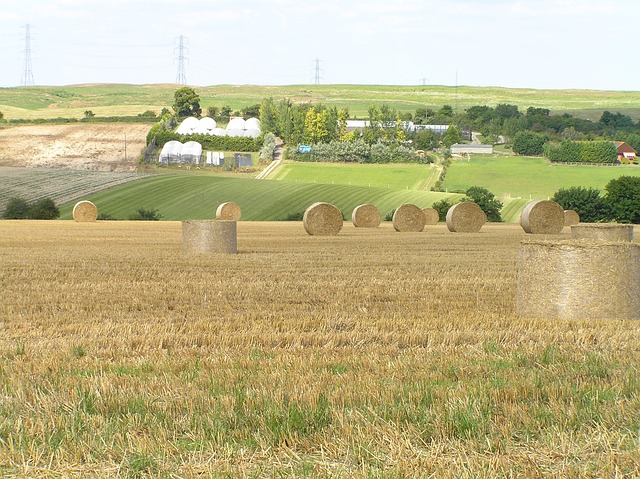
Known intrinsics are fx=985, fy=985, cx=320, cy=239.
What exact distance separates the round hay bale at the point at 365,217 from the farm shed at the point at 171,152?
6912 cm

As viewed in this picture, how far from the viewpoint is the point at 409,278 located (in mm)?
16781

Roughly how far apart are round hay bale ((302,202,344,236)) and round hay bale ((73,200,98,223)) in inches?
652

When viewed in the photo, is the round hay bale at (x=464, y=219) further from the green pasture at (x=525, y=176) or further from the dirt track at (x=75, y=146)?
the dirt track at (x=75, y=146)

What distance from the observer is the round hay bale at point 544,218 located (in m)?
37.2

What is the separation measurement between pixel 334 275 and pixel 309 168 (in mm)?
88191

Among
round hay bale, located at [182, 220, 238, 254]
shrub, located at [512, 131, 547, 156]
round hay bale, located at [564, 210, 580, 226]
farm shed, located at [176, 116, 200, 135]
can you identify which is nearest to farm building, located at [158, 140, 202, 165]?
farm shed, located at [176, 116, 200, 135]

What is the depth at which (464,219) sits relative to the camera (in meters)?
39.4

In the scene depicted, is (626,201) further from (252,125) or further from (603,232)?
(252,125)

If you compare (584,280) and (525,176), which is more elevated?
(584,280)

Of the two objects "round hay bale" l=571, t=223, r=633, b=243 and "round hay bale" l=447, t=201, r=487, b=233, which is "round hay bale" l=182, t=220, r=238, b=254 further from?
"round hay bale" l=447, t=201, r=487, b=233

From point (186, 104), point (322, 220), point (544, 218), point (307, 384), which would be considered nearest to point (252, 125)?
point (186, 104)

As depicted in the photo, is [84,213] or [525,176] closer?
[84,213]

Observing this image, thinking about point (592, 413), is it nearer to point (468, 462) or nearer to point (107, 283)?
point (468, 462)

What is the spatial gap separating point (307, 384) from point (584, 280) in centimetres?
549
